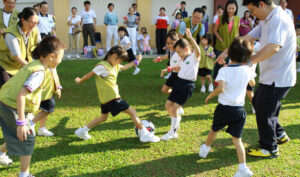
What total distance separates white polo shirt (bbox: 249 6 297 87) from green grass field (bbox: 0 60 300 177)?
1.10 meters

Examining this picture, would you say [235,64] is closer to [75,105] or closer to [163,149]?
[163,149]

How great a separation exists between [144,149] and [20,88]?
75.1 inches

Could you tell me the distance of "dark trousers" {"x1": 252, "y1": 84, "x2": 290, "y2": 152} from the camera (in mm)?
3373

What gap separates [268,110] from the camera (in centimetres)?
341

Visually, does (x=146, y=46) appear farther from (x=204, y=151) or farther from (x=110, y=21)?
(x=204, y=151)

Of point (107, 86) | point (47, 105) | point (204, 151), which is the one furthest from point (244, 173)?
point (47, 105)

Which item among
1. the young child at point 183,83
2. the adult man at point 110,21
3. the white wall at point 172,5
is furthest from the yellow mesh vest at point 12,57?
the white wall at point 172,5

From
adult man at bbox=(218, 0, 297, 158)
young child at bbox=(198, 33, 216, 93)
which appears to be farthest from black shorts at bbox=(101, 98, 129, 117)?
young child at bbox=(198, 33, 216, 93)

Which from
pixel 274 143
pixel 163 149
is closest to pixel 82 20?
pixel 163 149

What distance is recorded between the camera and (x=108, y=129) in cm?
438

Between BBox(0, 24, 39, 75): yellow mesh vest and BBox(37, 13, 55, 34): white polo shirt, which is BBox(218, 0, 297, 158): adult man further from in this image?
BBox(37, 13, 55, 34): white polo shirt

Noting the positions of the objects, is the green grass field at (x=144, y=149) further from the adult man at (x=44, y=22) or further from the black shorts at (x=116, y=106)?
the adult man at (x=44, y=22)

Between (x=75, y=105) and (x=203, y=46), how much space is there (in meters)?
3.58

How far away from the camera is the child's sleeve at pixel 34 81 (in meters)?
2.47
